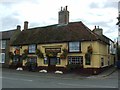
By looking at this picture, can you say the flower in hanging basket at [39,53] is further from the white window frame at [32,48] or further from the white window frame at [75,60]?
the white window frame at [75,60]

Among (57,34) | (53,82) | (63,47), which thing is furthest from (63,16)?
(53,82)

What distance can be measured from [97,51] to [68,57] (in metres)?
4.38

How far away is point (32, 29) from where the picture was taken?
4041cm

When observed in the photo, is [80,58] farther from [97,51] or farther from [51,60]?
[51,60]

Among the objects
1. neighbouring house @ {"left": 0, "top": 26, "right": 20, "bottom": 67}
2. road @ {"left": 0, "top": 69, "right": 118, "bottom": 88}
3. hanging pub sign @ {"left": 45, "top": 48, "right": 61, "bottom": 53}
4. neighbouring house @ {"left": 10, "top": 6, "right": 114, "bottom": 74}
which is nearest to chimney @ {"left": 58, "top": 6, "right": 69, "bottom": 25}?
neighbouring house @ {"left": 10, "top": 6, "right": 114, "bottom": 74}

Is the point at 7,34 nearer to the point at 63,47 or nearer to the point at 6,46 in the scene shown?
the point at 6,46

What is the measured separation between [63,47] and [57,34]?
3301mm

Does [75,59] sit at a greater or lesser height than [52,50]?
lesser

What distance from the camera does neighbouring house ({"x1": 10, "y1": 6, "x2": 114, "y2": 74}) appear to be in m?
30.2

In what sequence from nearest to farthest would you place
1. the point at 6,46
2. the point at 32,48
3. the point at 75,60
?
the point at 75,60
the point at 32,48
the point at 6,46

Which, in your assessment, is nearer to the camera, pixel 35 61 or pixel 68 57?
pixel 68 57

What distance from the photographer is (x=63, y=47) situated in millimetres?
32281

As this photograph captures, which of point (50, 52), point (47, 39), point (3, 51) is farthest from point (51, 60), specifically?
point (3, 51)

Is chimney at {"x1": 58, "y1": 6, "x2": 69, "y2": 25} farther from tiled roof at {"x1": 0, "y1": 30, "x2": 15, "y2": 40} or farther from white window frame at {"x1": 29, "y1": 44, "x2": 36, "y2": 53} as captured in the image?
tiled roof at {"x1": 0, "y1": 30, "x2": 15, "y2": 40}
